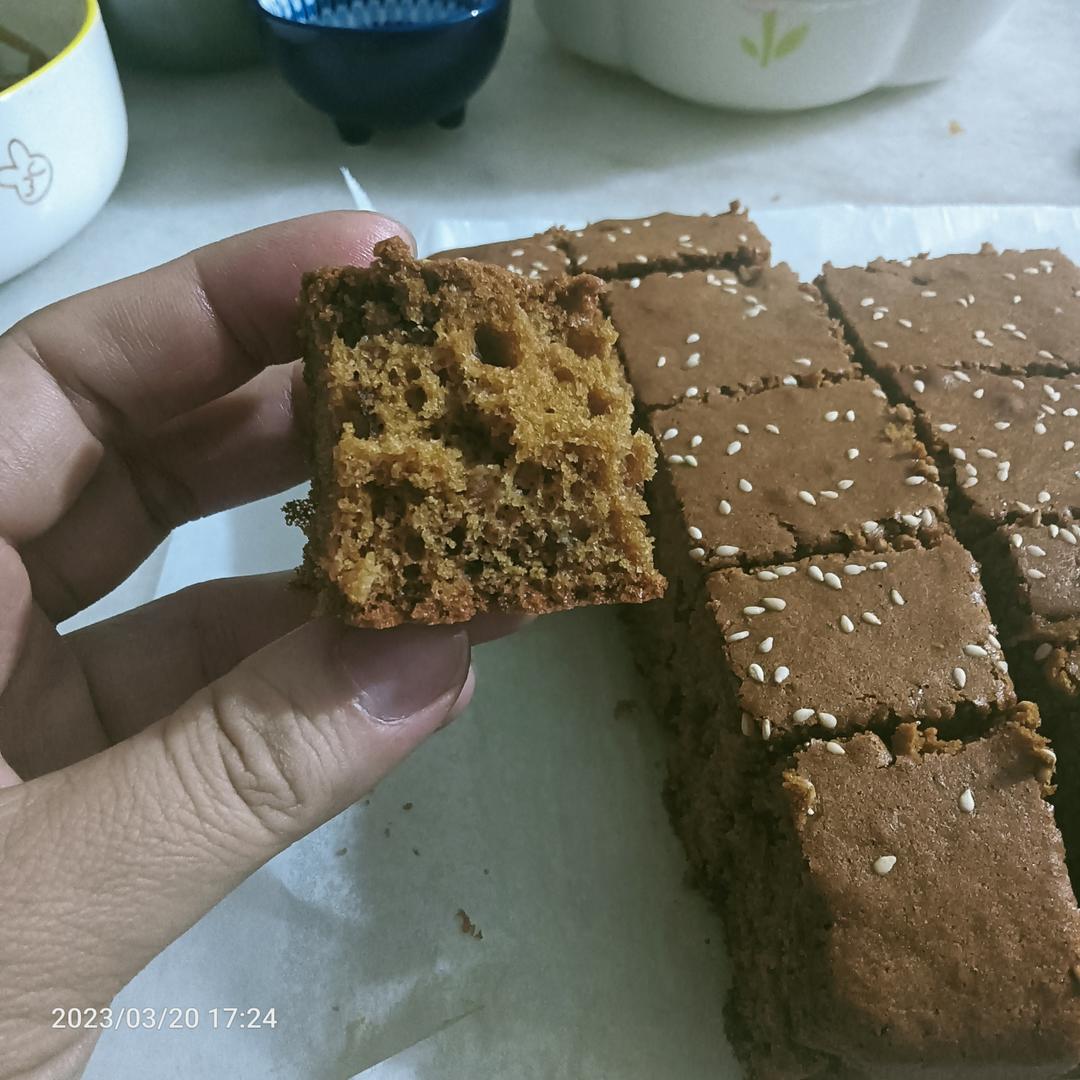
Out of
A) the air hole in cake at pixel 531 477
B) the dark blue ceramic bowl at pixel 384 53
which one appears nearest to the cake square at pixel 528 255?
the dark blue ceramic bowl at pixel 384 53

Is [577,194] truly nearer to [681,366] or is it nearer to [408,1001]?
[681,366]

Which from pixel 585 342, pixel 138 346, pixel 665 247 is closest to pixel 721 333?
pixel 665 247

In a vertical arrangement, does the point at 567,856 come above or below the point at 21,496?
below

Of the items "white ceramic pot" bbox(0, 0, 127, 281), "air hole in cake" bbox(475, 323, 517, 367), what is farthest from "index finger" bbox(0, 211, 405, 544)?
"white ceramic pot" bbox(0, 0, 127, 281)

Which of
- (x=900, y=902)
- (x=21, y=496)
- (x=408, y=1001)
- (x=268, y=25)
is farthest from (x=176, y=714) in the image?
(x=268, y=25)

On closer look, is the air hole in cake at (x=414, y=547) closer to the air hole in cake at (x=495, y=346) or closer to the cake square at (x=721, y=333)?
the air hole in cake at (x=495, y=346)

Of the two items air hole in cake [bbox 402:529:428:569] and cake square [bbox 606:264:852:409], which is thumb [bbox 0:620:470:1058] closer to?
air hole in cake [bbox 402:529:428:569]
